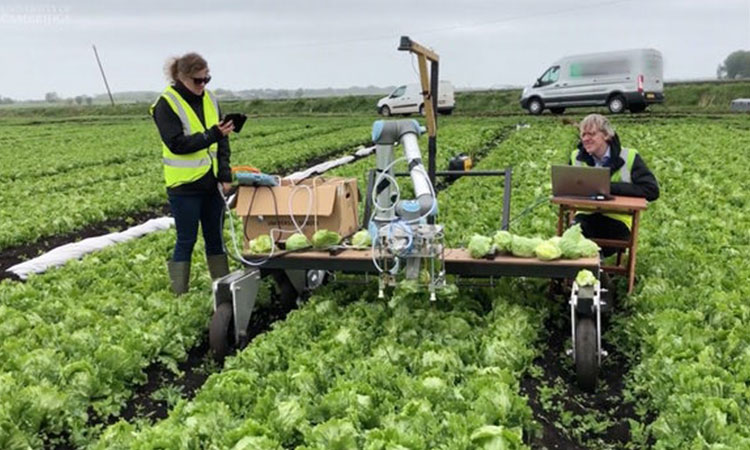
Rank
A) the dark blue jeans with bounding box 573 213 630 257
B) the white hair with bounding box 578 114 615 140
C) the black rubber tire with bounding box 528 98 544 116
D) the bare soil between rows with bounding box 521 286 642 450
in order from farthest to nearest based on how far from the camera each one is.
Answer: the black rubber tire with bounding box 528 98 544 116, the dark blue jeans with bounding box 573 213 630 257, the white hair with bounding box 578 114 615 140, the bare soil between rows with bounding box 521 286 642 450

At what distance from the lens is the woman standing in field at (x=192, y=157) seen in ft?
19.1

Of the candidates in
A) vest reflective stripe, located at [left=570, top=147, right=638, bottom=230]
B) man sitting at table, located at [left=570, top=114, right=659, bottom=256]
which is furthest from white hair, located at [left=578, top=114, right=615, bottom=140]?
vest reflective stripe, located at [left=570, top=147, right=638, bottom=230]

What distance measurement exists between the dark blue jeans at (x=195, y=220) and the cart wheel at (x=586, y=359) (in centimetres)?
332

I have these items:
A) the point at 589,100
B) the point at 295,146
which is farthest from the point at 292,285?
the point at 589,100

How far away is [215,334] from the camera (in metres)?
5.28

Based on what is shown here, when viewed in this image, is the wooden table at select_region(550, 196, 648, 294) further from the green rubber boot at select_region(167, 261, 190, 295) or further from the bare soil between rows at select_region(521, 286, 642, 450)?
the green rubber boot at select_region(167, 261, 190, 295)

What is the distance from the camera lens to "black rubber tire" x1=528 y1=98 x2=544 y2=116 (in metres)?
35.1

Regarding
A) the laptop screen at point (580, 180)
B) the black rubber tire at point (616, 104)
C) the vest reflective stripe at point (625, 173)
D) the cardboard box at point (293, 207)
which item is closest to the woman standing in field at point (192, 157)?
the cardboard box at point (293, 207)

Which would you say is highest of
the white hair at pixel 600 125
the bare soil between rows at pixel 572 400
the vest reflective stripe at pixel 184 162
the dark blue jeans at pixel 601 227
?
the white hair at pixel 600 125

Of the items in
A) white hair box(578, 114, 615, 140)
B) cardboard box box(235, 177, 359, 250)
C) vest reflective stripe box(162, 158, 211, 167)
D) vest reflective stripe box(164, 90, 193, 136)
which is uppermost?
vest reflective stripe box(164, 90, 193, 136)

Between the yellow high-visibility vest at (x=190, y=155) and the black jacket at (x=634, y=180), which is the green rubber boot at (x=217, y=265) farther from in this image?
the black jacket at (x=634, y=180)

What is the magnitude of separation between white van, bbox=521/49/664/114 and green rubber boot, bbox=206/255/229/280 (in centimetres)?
2971

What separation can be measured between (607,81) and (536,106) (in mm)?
3660

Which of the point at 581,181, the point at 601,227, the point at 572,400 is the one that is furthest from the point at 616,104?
the point at 572,400
